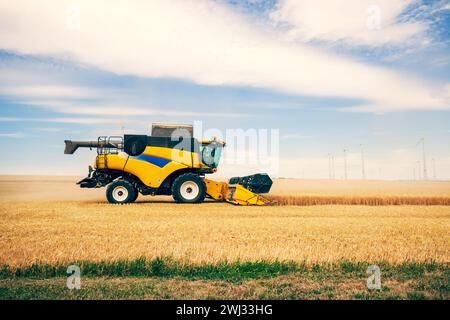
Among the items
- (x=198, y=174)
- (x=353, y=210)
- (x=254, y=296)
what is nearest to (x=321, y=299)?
(x=254, y=296)

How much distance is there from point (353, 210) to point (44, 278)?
14.7m

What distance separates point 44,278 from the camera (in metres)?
7.25

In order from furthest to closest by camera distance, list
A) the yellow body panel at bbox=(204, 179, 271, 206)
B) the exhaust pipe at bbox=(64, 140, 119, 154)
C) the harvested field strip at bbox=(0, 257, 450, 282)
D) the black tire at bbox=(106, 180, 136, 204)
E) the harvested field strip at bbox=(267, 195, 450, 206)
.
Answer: the harvested field strip at bbox=(267, 195, 450, 206)
the exhaust pipe at bbox=(64, 140, 119, 154)
the black tire at bbox=(106, 180, 136, 204)
the yellow body panel at bbox=(204, 179, 271, 206)
the harvested field strip at bbox=(0, 257, 450, 282)

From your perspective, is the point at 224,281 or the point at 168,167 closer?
the point at 224,281

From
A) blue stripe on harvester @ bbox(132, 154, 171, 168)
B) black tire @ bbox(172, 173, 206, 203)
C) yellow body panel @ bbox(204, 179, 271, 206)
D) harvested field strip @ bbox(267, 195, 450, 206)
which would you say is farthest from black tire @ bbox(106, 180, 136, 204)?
harvested field strip @ bbox(267, 195, 450, 206)

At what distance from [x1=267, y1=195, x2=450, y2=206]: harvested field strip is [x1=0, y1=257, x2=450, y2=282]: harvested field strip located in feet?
49.1

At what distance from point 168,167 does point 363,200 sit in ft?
36.7

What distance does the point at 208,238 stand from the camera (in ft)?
34.5

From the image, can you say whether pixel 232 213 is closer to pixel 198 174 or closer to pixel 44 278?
pixel 198 174

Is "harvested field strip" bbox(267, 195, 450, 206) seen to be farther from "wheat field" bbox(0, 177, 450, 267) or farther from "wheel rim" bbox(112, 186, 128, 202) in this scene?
"wheel rim" bbox(112, 186, 128, 202)

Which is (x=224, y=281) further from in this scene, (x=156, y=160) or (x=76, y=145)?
(x=76, y=145)

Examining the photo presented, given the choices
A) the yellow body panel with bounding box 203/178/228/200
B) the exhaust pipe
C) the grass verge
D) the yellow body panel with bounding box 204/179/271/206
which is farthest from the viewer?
the exhaust pipe

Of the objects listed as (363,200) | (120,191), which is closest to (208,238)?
(120,191)

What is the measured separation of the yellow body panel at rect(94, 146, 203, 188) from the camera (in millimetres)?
20469
